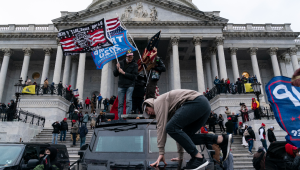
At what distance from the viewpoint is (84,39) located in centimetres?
1013

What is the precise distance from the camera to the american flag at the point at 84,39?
388 inches

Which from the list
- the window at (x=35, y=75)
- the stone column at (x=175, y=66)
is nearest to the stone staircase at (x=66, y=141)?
the stone column at (x=175, y=66)

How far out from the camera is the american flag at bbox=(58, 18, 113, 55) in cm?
987

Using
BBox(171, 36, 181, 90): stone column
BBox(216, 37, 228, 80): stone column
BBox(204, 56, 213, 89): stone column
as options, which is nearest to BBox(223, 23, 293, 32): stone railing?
BBox(216, 37, 228, 80): stone column

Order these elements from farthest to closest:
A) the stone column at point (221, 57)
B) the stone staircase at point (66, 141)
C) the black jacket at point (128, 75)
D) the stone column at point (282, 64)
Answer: the stone column at point (282, 64)
the stone column at point (221, 57)
the stone staircase at point (66, 141)
the black jacket at point (128, 75)

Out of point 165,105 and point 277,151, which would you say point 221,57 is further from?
point 165,105

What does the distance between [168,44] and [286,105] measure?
28.4 m

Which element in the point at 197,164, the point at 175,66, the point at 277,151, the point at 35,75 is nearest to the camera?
the point at 197,164

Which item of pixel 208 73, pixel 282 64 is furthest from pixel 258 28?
pixel 208 73

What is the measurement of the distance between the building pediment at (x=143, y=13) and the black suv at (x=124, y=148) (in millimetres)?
26630

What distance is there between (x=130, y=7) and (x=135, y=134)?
28762mm

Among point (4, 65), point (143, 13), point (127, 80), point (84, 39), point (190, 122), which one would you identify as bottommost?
point (190, 122)

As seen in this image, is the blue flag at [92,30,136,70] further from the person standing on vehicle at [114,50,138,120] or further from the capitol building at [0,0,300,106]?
the capitol building at [0,0,300,106]

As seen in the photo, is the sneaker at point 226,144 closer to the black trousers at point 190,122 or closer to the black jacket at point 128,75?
the black trousers at point 190,122
